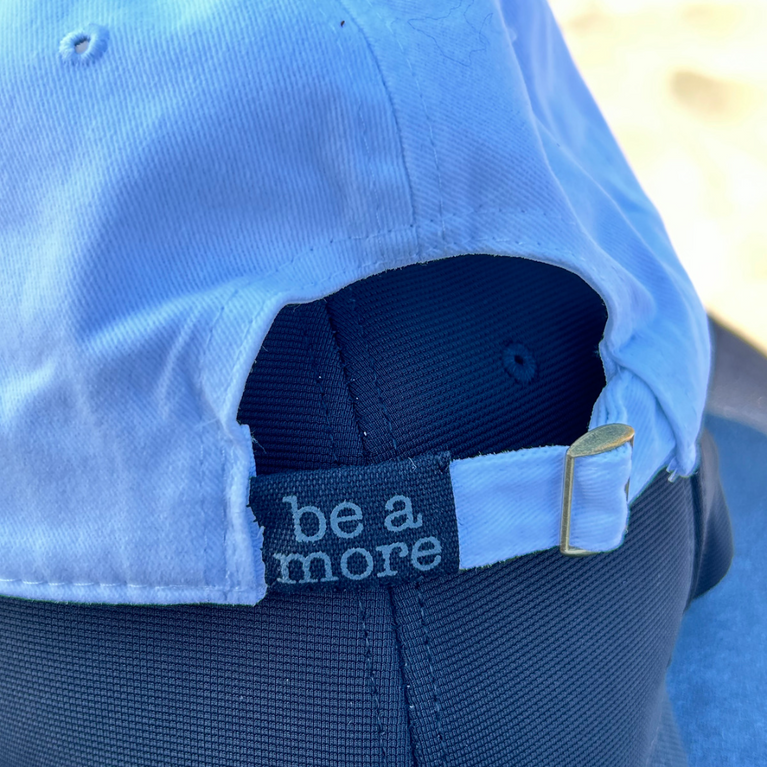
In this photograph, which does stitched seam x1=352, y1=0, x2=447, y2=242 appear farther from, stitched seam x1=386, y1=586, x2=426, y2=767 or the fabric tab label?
Result: stitched seam x1=386, y1=586, x2=426, y2=767

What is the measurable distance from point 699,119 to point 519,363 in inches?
40.4

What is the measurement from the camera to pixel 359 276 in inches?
18.7

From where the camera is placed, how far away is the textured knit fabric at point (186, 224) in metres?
0.45

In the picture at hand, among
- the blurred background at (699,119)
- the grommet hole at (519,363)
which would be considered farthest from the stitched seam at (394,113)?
the blurred background at (699,119)

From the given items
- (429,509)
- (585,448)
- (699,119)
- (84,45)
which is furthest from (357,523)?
(699,119)

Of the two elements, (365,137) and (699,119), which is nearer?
(365,137)

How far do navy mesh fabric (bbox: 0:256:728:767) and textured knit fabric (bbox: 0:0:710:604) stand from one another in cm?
3

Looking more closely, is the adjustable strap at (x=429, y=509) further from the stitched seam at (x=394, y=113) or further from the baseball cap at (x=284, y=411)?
the stitched seam at (x=394, y=113)

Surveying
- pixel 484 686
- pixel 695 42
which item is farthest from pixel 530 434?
pixel 695 42

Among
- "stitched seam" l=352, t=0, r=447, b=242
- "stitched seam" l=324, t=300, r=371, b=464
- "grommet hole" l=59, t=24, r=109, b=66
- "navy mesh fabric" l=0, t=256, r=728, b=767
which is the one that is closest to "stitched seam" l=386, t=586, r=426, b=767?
"navy mesh fabric" l=0, t=256, r=728, b=767

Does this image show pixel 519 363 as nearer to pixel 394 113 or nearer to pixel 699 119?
pixel 394 113

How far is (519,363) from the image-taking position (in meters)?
0.56

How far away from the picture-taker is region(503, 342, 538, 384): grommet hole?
0.55 m

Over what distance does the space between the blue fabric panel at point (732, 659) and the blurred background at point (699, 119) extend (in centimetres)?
31
